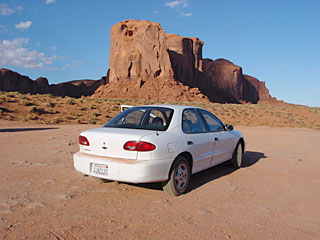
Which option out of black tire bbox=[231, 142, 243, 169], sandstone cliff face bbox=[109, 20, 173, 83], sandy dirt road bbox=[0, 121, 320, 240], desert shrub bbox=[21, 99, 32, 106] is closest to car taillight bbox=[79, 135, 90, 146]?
sandy dirt road bbox=[0, 121, 320, 240]

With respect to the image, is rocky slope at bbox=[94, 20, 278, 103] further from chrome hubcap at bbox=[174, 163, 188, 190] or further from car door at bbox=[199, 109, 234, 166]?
chrome hubcap at bbox=[174, 163, 188, 190]

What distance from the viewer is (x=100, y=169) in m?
4.34

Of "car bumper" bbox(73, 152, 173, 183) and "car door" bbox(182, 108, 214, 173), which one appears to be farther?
"car door" bbox(182, 108, 214, 173)

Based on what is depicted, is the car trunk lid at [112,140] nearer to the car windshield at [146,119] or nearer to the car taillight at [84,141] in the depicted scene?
the car taillight at [84,141]

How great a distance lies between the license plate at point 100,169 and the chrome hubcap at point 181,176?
1.09m

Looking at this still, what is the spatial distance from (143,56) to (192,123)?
68629 millimetres

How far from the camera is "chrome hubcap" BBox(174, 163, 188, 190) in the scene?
4.57 meters

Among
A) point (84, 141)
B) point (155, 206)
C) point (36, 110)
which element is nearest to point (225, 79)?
point (36, 110)

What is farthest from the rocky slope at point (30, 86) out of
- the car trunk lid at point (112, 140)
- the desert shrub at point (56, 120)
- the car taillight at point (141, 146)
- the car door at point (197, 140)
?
the car taillight at point (141, 146)

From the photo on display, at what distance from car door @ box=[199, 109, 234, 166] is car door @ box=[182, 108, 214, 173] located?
17 centimetres

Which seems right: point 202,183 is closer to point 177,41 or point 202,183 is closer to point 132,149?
point 132,149

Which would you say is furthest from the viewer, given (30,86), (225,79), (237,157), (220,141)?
(225,79)

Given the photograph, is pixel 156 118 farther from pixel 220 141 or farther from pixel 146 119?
pixel 220 141

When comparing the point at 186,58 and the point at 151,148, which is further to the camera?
the point at 186,58
